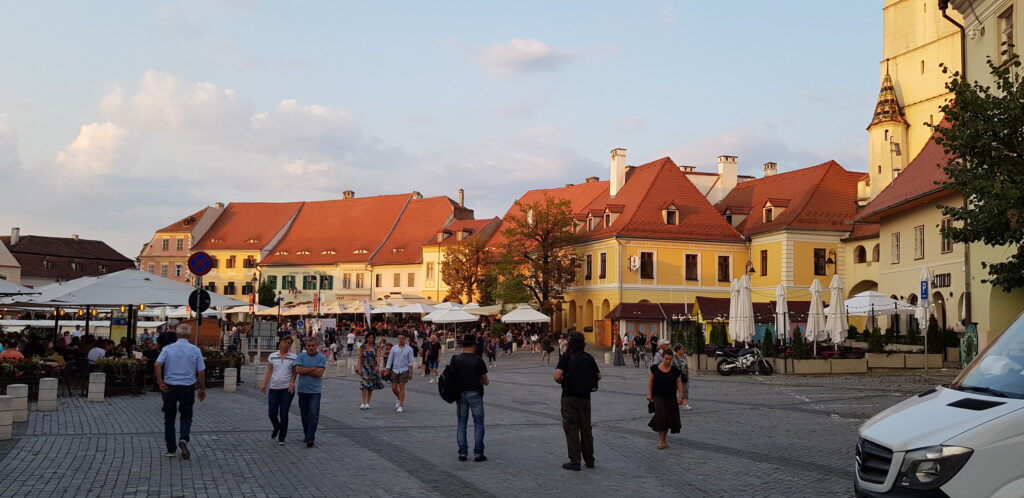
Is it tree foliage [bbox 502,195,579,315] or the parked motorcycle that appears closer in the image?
the parked motorcycle

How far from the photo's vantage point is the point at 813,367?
31328 millimetres

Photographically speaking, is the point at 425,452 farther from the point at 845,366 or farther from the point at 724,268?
the point at 724,268

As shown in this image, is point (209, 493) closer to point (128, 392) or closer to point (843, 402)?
point (128, 392)

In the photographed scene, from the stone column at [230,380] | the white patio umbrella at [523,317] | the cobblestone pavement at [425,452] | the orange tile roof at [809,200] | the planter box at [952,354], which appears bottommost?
the cobblestone pavement at [425,452]

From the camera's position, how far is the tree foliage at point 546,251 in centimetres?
5744

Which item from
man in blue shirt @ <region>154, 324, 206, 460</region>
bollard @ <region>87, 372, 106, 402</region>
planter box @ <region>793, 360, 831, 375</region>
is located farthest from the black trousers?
planter box @ <region>793, 360, 831, 375</region>

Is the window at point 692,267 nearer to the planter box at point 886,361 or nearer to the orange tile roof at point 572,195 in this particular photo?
the orange tile roof at point 572,195

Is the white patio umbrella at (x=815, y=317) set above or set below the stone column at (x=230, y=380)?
above

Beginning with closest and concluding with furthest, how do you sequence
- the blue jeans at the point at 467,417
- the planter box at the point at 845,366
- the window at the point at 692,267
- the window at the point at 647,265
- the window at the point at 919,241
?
the blue jeans at the point at 467,417 → the planter box at the point at 845,366 → the window at the point at 919,241 → the window at the point at 647,265 → the window at the point at 692,267

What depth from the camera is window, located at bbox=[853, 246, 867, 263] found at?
55.1 meters

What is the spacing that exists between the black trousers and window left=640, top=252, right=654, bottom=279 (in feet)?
151

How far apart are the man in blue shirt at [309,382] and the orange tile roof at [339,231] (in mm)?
71855

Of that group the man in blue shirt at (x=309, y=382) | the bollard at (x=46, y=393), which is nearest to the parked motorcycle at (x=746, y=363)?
the man in blue shirt at (x=309, y=382)

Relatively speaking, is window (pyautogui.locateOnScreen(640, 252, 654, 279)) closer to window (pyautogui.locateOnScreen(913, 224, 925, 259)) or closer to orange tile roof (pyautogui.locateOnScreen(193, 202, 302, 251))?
window (pyautogui.locateOnScreen(913, 224, 925, 259))
